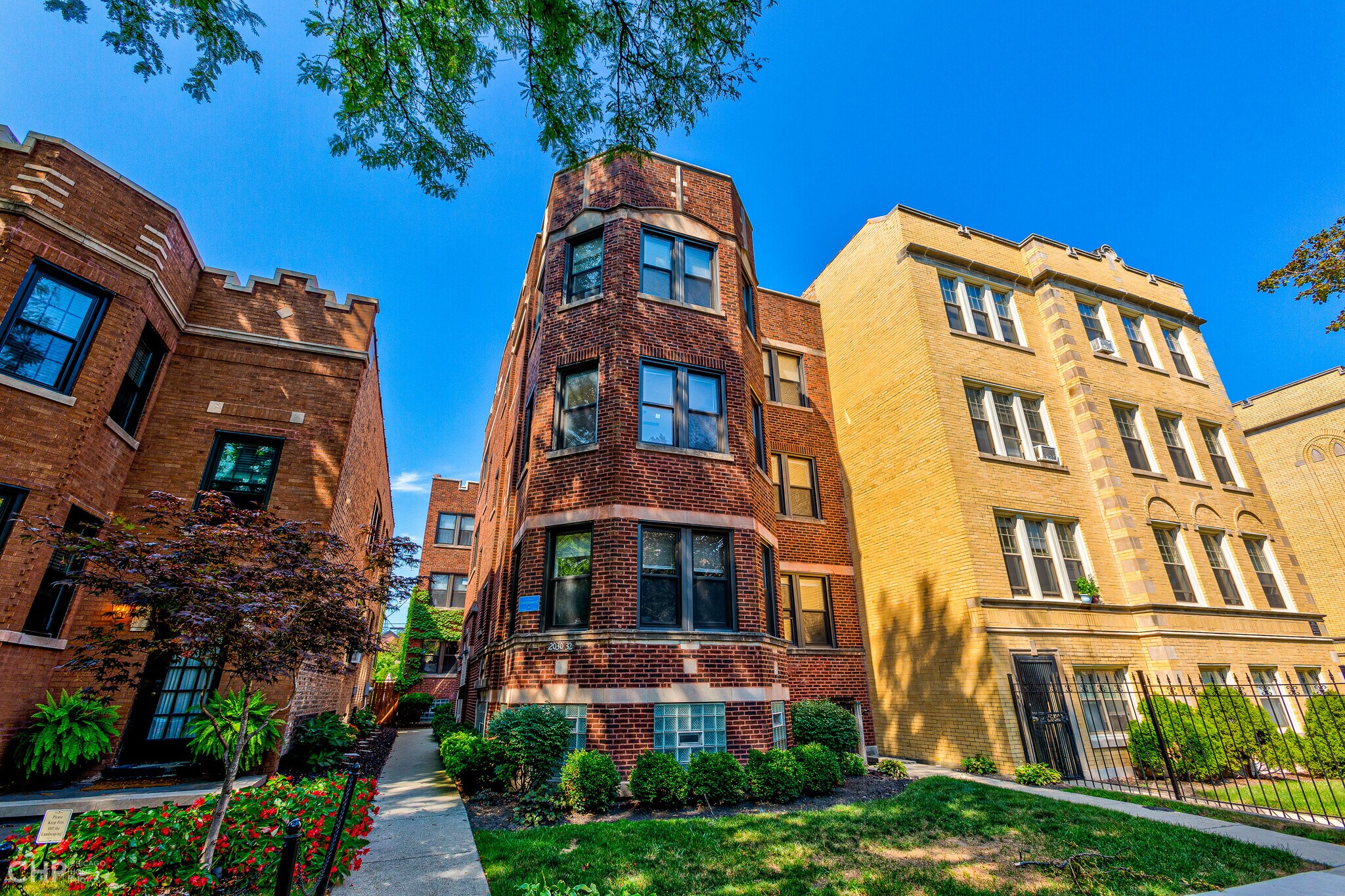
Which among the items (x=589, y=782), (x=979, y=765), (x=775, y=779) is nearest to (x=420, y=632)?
(x=589, y=782)

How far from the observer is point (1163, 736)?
1119 cm

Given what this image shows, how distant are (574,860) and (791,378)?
46.5ft

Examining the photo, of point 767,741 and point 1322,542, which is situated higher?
point 1322,542

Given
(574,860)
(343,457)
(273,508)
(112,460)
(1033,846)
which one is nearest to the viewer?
(574,860)

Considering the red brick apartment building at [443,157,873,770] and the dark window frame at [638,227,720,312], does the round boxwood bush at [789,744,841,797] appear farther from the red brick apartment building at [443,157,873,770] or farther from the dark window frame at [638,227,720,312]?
the dark window frame at [638,227,720,312]

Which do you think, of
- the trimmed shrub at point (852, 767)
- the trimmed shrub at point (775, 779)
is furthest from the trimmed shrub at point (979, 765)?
the trimmed shrub at point (775, 779)

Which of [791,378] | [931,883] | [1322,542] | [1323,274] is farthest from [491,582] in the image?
[1322,542]

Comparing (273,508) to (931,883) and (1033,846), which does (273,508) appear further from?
(1033,846)

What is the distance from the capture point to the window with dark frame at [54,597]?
878 centimetres

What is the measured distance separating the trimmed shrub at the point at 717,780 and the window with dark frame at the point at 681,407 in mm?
5707

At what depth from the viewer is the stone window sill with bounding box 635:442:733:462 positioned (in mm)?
11578

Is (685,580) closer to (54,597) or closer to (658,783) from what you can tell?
(658,783)

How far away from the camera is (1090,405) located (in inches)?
655

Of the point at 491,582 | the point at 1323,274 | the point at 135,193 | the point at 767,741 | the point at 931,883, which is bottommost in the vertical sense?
the point at 931,883
